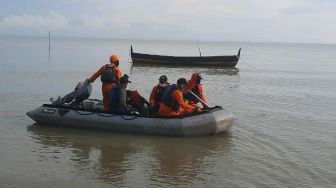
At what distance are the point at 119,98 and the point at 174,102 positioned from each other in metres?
1.25

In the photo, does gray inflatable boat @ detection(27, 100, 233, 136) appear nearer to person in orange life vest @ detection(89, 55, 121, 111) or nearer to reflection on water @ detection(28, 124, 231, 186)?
reflection on water @ detection(28, 124, 231, 186)

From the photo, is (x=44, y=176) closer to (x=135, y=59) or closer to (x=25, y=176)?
(x=25, y=176)

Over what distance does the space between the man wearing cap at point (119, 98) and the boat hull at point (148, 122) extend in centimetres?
16

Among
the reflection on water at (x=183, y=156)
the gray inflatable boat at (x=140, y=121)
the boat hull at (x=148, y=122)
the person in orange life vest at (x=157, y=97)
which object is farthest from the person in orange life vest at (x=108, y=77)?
the reflection on water at (x=183, y=156)

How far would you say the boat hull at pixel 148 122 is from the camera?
1039 cm

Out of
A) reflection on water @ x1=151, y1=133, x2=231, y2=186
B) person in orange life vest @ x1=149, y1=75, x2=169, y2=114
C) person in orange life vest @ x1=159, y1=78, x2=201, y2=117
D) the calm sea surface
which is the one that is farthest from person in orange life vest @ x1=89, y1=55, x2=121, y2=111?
reflection on water @ x1=151, y1=133, x2=231, y2=186

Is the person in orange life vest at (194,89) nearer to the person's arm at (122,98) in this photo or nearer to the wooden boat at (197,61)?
the person's arm at (122,98)

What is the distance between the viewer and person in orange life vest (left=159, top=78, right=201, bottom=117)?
10.2m

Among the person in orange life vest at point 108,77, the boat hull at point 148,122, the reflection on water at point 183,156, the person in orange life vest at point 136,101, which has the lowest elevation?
the reflection on water at point 183,156

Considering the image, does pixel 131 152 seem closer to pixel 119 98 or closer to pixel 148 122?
pixel 148 122

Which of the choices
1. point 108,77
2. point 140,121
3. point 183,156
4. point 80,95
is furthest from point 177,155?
point 80,95

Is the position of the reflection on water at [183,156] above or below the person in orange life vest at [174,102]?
below

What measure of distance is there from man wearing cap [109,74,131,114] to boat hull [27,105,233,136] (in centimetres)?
16

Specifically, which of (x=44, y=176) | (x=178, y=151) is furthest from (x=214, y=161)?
(x=44, y=176)
